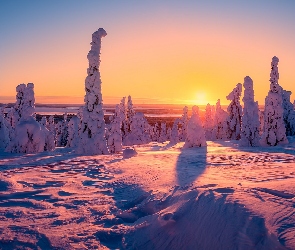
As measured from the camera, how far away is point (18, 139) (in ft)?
53.1

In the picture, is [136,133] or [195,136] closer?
[195,136]

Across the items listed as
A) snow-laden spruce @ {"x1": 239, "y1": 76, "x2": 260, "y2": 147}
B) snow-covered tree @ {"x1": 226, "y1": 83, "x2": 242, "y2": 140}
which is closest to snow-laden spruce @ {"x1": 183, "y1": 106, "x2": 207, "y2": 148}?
snow-laden spruce @ {"x1": 239, "y1": 76, "x2": 260, "y2": 147}

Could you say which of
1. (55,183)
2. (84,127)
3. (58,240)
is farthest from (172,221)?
(84,127)

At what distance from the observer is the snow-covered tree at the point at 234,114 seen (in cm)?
3994

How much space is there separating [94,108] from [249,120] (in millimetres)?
13571

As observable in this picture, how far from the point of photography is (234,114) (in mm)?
41344

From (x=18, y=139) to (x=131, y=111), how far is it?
37900 millimetres

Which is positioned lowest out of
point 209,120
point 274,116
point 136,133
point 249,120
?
point 136,133

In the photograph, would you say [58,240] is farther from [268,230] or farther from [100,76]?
[100,76]

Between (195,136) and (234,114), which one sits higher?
(234,114)

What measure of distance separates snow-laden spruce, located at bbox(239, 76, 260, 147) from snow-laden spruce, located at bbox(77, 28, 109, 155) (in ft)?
40.1

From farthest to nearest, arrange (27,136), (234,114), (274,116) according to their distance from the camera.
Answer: (234,114) < (274,116) < (27,136)

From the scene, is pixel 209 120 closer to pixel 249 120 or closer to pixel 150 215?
pixel 249 120

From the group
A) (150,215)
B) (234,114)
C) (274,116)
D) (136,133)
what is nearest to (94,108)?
(150,215)
